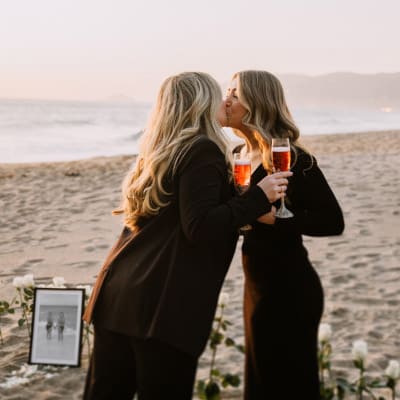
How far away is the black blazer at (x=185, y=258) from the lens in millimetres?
2029

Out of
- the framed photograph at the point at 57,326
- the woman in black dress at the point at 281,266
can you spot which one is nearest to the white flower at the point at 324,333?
the woman in black dress at the point at 281,266

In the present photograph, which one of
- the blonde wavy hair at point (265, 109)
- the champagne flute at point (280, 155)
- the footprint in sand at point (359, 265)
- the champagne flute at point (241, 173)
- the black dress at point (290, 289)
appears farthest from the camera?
the footprint in sand at point (359, 265)

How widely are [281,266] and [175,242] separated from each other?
2.19ft

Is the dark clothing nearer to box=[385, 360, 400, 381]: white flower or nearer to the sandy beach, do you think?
box=[385, 360, 400, 381]: white flower

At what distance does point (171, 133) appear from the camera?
2.16 metres

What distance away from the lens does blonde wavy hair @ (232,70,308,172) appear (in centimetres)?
271

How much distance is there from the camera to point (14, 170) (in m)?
15.0

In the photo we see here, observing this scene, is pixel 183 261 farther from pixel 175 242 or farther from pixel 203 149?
pixel 203 149

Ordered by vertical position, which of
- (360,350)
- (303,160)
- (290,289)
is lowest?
(360,350)

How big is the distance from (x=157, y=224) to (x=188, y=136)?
0.32 metres

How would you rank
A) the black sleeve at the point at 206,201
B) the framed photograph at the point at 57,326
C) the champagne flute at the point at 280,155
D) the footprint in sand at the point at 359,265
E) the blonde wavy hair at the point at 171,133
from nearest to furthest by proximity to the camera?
the black sleeve at the point at 206,201
the blonde wavy hair at the point at 171,133
the champagne flute at the point at 280,155
the framed photograph at the point at 57,326
the footprint in sand at the point at 359,265

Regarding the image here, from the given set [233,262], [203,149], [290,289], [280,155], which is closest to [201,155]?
[203,149]

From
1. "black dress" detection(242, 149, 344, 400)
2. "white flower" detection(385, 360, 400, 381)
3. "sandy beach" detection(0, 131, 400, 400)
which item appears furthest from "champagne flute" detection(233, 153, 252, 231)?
"sandy beach" detection(0, 131, 400, 400)

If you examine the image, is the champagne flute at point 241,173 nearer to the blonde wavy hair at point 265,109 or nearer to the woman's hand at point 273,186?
the woman's hand at point 273,186
